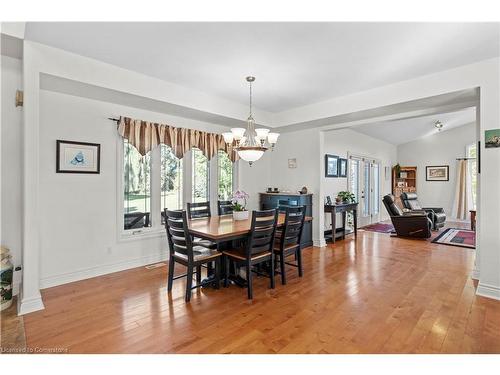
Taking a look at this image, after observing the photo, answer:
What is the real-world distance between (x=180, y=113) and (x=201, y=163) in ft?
3.15

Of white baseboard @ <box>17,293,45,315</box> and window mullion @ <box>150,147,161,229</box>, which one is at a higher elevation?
window mullion @ <box>150,147,161,229</box>

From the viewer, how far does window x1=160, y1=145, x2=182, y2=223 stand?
167 inches

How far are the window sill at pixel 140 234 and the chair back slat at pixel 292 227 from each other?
204cm

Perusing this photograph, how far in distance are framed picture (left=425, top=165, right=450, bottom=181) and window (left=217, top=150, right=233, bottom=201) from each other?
297 inches

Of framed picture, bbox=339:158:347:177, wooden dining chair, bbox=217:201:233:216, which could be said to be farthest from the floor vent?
framed picture, bbox=339:158:347:177

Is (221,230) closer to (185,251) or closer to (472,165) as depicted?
(185,251)

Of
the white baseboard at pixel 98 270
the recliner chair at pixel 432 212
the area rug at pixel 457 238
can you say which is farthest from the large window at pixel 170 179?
the recliner chair at pixel 432 212

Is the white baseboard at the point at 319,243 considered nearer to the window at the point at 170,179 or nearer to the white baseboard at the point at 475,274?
the white baseboard at the point at 475,274

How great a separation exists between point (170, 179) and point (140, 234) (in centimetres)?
98

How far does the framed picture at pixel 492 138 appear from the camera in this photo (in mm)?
2871

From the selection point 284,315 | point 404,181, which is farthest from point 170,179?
point 404,181

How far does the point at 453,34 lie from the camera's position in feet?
8.18

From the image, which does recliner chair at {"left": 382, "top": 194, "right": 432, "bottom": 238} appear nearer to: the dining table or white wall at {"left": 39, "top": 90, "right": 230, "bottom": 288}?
the dining table
